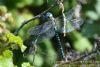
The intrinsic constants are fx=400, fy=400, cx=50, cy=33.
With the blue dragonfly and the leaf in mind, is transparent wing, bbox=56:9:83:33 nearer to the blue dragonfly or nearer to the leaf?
the blue dragonfly

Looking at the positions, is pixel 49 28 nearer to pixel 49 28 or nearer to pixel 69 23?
pixel 49 28

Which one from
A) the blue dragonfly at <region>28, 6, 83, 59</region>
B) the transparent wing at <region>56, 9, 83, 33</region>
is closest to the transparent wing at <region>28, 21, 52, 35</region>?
the blue dragonfly at <region>28, 6, 83, 59</region>

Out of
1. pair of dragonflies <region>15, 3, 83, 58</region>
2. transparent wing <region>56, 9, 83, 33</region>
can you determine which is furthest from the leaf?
transparent wing <region>56, 9, 83, 33</region>

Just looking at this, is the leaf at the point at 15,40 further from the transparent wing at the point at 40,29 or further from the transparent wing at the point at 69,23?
the transparent wing at the point at 69,23

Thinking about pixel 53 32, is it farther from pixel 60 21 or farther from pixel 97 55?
pixel 97 55

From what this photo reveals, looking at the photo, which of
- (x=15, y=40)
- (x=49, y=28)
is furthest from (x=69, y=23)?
(x=15, y=40)

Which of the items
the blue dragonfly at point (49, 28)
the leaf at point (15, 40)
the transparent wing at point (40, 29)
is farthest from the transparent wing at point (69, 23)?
the leaf at point (15, 40)

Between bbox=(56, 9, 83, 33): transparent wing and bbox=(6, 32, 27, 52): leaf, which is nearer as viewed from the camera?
bbox=(6, 32, 27, 52): leaf

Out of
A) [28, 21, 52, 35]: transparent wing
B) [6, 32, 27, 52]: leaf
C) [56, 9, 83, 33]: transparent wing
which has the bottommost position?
[6, 32, 27, 52]: leaf

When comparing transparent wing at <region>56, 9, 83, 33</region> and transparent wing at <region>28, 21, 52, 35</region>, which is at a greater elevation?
transparent wing at <region>56, 9, 83, 33</region>

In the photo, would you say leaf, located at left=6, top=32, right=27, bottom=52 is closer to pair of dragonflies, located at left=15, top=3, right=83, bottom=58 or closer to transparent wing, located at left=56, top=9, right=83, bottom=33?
pair of dragonflies, located at left=15, top=3, right=83, bottom=58

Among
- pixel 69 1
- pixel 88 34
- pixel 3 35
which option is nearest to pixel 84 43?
pixel 88 34
